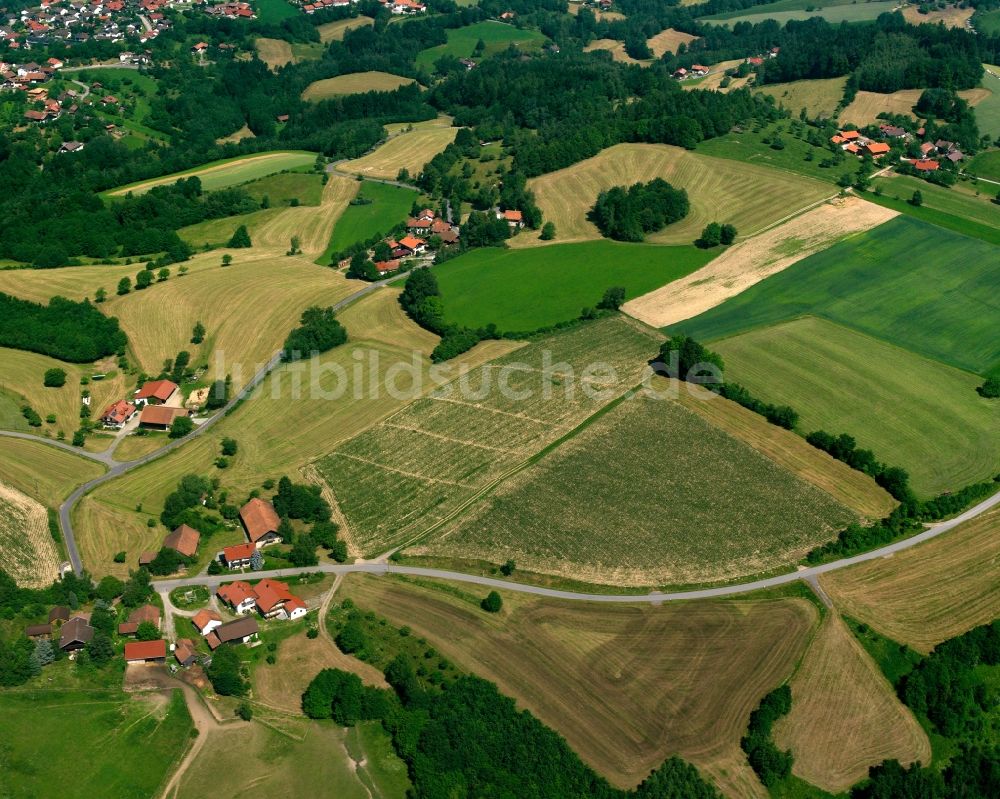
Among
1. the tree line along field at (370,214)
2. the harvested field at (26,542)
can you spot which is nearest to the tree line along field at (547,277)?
the tree line along field at (370,214)

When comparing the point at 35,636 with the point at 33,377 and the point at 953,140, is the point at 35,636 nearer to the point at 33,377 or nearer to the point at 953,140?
the point at 33,377

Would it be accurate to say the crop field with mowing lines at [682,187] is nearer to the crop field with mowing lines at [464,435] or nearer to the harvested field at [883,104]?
the harvested field at [883,104]

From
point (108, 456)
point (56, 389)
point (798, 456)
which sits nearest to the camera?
point (798, 456)

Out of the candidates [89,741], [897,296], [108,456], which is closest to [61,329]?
[108,456]

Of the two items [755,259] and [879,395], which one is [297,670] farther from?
[755,259]

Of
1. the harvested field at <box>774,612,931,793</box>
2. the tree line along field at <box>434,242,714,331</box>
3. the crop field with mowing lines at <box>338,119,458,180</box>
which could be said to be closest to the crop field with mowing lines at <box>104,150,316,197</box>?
the crop field with mowing lines at <box>338,119,458,180</box>

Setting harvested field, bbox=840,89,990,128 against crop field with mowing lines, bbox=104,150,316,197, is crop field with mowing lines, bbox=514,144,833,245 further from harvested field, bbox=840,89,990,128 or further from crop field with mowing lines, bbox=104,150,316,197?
crop field with mowing lines, bbox=104,150,316,197

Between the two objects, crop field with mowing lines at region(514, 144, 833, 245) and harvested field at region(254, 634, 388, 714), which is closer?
harvested field at region(254, 634, 388, 714)
